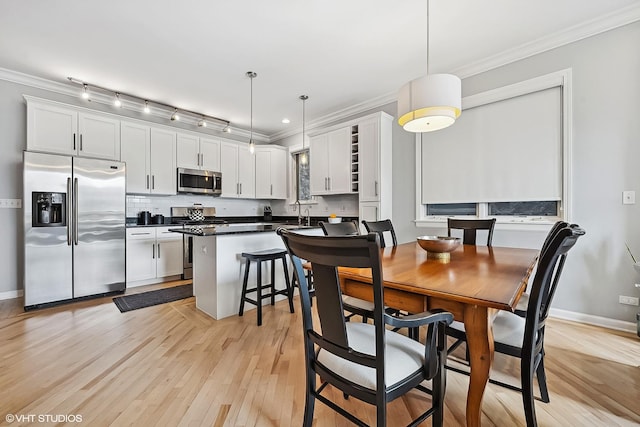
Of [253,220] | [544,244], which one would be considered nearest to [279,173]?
[253,220]

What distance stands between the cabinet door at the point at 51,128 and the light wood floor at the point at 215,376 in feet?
6.79

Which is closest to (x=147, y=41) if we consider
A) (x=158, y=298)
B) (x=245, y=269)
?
(x=245, y=269)

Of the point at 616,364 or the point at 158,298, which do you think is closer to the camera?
the point at 616,364

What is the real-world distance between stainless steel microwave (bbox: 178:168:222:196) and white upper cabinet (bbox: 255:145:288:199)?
32.9 inches

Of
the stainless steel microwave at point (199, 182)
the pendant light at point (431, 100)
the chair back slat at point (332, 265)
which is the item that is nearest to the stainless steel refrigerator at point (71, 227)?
the stainless steel microwave at point (199, 182)

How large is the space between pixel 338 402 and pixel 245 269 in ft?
5.57

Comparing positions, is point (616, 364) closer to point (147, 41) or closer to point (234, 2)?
point (234, 2)

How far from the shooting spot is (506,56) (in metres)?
3.02

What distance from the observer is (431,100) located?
1.83 meters

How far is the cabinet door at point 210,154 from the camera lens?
4.88m

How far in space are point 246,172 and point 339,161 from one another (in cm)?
205

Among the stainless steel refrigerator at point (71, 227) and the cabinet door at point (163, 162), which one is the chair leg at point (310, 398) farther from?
the cabinet door at point (163, 162)

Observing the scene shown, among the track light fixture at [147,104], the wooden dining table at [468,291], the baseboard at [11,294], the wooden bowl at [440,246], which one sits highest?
the track light fixture at [147,104]

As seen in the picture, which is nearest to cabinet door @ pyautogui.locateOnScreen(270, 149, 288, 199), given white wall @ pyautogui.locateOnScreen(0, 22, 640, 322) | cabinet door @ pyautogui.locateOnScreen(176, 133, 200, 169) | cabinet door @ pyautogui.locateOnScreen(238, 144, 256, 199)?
cabinet door @ pyautogui.locateOnScreen(238, 144, 256, 199)
